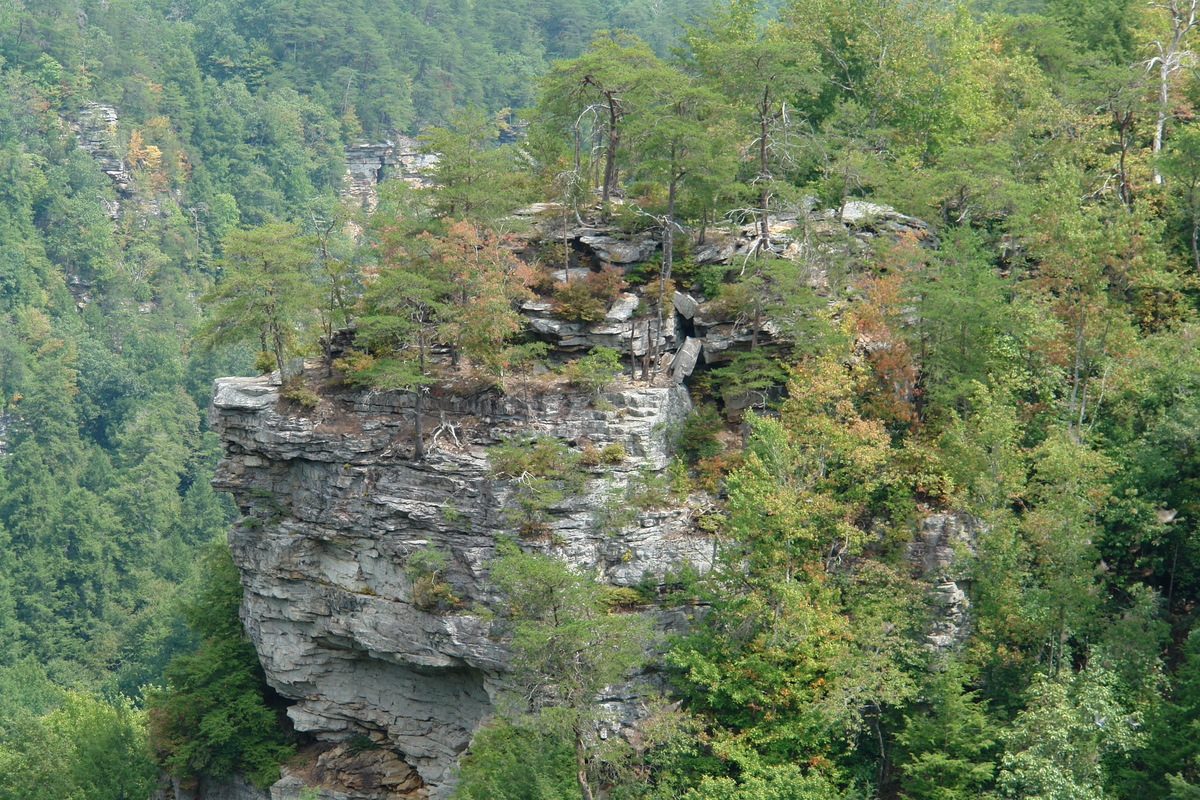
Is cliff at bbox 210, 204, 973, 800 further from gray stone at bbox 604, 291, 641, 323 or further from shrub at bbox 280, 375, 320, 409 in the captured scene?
shrub at bbox 280, 375, 320, 409

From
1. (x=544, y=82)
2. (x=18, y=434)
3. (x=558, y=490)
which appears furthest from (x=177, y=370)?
(x=558, y=490)

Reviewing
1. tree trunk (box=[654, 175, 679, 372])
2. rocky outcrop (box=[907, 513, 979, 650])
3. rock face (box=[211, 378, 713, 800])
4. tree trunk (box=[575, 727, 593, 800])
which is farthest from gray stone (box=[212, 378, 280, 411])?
rocky outcrop (box=[907, 513, 979, 650])

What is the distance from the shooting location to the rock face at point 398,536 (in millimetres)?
26547

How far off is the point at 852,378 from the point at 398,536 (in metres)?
11.9

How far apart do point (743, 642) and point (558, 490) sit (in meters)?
5.73

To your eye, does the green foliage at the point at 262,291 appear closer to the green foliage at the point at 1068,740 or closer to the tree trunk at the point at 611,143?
the tree trunk at the point at 611,143

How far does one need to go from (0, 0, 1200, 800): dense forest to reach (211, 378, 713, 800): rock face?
0.93 m

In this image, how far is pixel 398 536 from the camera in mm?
27672

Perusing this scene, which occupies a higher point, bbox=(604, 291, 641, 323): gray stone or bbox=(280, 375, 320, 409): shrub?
bbox=(604, 291, 641, 323): gray stone

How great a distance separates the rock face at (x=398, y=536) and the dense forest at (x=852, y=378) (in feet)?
3.06

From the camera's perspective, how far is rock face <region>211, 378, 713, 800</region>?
26.5 meters

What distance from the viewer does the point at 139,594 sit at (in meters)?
69.5

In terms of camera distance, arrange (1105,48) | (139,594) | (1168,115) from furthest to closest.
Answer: (139,594) → (1105,48) → (1168,115)

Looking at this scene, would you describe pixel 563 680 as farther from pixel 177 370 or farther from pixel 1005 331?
pixel 177 370
